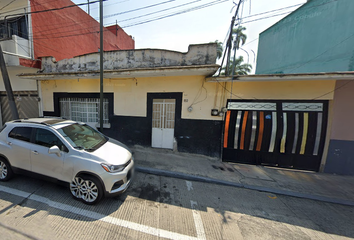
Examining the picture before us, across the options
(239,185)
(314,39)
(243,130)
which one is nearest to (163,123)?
(243,130)

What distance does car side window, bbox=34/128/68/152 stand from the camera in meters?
2.75

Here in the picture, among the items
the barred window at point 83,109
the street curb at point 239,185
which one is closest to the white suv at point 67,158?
the street curb at point 239,185

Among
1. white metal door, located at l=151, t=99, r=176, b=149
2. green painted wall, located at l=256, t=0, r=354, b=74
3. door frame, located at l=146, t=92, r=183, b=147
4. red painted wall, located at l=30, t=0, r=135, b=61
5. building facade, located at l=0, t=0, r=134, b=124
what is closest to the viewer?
door frame, located at l=146, t=92, r=183, b=147

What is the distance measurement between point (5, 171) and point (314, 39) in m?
13.6

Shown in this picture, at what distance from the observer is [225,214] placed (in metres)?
2.67

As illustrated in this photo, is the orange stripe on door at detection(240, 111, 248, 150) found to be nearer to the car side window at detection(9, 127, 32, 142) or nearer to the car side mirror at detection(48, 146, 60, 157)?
the car side mirror at detection(48, 146, 60, 157)

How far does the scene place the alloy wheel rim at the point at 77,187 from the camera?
8.64 feet

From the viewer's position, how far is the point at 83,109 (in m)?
6.52

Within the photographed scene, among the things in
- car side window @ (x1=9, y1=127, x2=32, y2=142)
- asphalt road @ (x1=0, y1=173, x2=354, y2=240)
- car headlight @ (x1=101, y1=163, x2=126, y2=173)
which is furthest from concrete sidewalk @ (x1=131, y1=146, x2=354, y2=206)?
car side window @ (x1=9, y1=127, x2=32, y2=142)

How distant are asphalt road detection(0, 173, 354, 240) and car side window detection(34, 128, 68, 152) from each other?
1.06 metres

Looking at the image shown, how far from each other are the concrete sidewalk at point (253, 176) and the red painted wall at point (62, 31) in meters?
7.99

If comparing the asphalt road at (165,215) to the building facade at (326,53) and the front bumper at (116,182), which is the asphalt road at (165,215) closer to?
the front bumper at (116,182)

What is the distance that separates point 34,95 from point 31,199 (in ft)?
23.5

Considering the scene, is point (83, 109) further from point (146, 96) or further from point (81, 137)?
point (81, 137)
